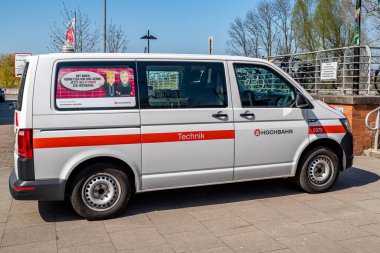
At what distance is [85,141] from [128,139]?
494 mm

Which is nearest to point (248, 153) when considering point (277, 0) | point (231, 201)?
point (231, 201)

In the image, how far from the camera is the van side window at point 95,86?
4801 millimetres

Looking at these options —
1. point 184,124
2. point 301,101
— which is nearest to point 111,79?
point 184,124

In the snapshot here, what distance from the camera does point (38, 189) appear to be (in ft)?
15.4

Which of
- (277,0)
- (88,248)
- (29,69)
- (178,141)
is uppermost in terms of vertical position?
(277,0)

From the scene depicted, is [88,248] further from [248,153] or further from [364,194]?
[364,194]

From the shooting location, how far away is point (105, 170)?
500 cm

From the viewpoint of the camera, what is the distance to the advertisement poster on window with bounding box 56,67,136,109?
480 centimetres

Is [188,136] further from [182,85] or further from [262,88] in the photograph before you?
[262,88]

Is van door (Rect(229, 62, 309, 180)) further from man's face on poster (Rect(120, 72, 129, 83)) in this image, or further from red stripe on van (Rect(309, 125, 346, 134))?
man's face on poster (Rect(120, 72, 129, 83))

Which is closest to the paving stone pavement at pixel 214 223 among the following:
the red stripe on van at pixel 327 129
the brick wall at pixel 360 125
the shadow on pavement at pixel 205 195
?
the shadow on pavement at pixel 205 195

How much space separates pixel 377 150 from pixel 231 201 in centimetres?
470

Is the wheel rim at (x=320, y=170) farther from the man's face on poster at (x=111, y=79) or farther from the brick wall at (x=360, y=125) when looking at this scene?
the brick wall at (x=360, y=125)

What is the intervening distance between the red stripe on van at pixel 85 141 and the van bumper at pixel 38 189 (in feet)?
1.34
